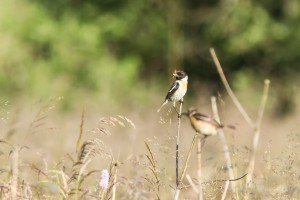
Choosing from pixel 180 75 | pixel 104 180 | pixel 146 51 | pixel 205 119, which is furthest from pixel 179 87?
pixel 146 51

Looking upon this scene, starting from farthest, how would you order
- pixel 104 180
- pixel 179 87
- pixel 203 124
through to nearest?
pixel 179 87
pixel 104 180
pixel 203 124

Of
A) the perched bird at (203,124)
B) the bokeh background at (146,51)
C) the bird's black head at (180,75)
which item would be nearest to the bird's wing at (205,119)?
the perched bird at (203,124)

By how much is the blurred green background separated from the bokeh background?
20mm

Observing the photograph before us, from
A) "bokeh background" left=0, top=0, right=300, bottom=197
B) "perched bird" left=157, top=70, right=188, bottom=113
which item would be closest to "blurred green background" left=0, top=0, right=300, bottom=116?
"bokeh background" left=0, top=0, right=300, bottom=197

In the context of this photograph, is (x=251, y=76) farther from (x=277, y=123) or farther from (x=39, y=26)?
(x=39, y=26)

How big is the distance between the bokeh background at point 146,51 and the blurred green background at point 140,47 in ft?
0.07

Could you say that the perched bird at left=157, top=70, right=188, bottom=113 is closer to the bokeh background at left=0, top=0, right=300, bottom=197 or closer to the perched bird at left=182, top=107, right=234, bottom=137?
the perched bird at left=182, top=107, right=234, bottom=137

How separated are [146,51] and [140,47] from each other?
147 mm

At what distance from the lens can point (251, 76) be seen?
15.6 m

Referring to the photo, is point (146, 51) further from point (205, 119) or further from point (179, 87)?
point (205, 119)

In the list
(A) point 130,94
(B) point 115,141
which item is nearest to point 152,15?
(A) point 130,94

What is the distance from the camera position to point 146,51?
15961 mm

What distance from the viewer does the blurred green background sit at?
1514 centimetres

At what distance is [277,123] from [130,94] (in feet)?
9.46
